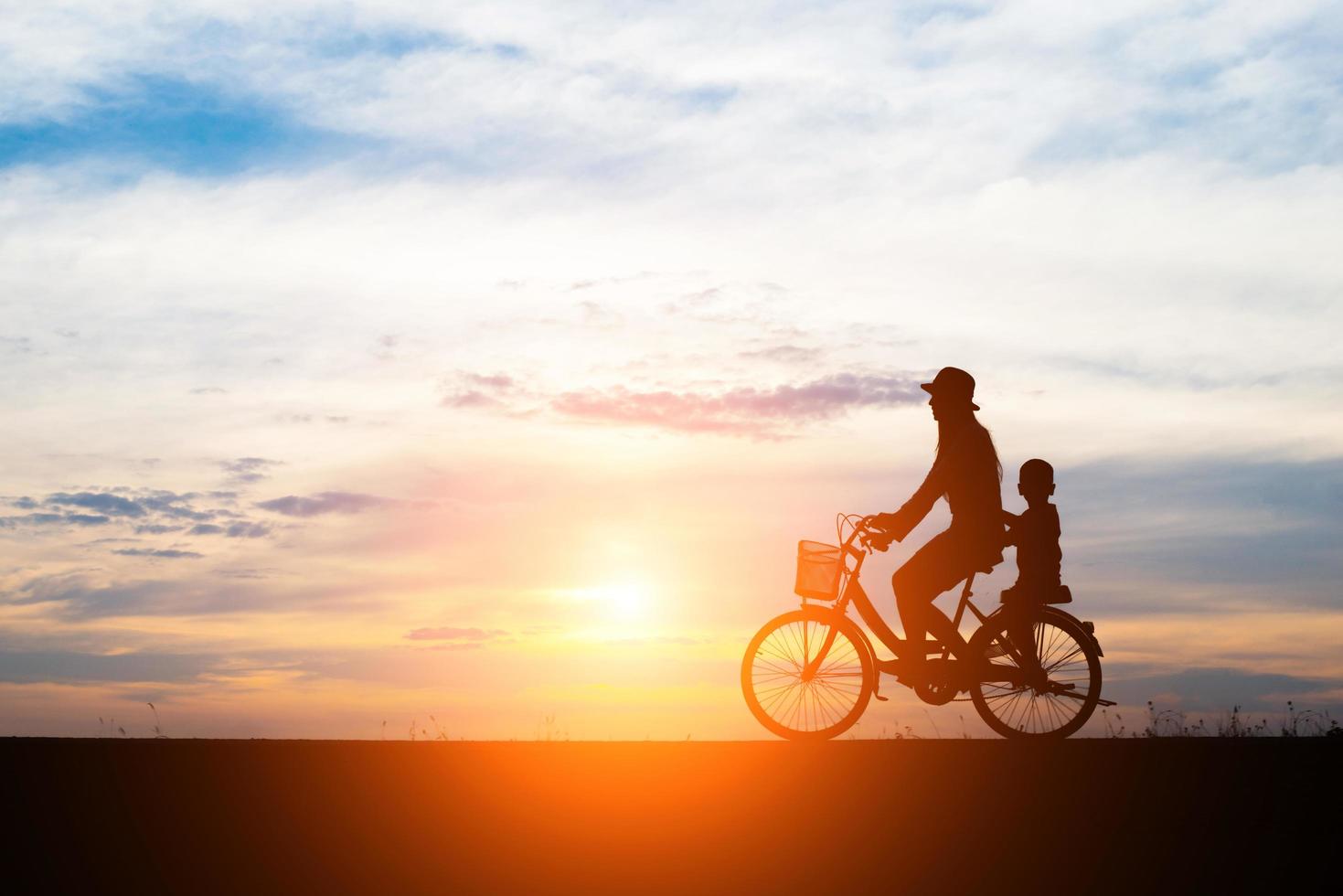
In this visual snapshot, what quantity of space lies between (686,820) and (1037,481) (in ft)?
15.0

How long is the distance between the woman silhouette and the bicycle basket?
624 mm

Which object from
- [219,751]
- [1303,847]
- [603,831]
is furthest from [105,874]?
[1303,847]

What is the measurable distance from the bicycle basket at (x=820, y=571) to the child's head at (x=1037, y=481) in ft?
5.29

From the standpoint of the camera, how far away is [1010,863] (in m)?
7.08

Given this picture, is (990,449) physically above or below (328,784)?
above

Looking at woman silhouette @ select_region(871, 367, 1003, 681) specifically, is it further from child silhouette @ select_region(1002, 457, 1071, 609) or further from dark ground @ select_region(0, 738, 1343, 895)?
dark ground @ select_region(0, 738, 1343, 895)

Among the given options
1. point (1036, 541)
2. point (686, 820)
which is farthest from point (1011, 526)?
point (686, 820)

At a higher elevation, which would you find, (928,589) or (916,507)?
(916,507)

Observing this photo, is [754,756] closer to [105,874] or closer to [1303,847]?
[1303,847]

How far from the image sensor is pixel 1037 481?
1088 centimetres

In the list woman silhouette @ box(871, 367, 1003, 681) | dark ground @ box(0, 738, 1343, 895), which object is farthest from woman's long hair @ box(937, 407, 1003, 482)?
dark ground @ box(0, 738, 1343, 895)

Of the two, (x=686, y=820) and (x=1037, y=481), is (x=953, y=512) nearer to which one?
(x=1037, y=481)

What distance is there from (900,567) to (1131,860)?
12.9ft

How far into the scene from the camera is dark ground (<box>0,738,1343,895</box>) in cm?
691
